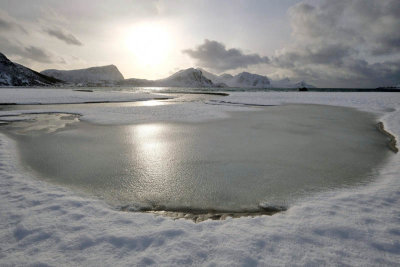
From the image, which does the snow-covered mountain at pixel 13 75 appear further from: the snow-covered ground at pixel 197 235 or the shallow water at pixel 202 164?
the snow-covered ground at pixel 197 235

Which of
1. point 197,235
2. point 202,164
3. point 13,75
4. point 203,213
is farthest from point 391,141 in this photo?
point 13,75

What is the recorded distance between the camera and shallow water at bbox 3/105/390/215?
4648 mm

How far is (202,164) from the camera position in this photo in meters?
6.44

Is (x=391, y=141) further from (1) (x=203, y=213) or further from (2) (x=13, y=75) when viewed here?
(2) (x=13, y=75)

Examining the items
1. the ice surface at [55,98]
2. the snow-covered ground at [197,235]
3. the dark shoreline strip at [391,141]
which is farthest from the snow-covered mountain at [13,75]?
the dark shoreline strip at [391,141]

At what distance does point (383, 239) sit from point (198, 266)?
9.73ft

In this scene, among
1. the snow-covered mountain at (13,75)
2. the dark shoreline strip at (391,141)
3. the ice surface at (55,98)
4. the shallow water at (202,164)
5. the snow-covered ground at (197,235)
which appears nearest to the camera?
the snow-covered ground at (197,235)

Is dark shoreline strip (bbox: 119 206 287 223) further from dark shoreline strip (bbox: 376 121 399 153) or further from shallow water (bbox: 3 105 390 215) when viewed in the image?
dark shoreline strip (bbox: 376 121 399 153)

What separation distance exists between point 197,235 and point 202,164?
10.6ft

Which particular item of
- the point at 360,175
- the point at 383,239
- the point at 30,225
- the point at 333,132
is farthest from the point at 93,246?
the point at 333,132

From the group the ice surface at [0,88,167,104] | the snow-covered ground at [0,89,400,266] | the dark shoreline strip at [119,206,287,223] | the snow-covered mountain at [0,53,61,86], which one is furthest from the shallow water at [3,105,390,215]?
the snow-covered mountain at [0,53,61,86]

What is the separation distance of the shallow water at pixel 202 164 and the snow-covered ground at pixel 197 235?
0.59m

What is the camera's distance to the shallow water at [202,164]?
4648 mm

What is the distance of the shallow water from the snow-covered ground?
1.92 feet
